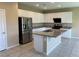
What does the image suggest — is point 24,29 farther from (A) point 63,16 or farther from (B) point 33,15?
(A) point 63,16

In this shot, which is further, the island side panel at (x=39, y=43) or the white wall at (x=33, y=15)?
the white wall at (x=33, y=15)

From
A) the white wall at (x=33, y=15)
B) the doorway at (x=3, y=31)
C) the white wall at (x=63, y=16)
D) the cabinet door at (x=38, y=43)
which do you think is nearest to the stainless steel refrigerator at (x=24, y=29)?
the white wall at (x=33, y=15)

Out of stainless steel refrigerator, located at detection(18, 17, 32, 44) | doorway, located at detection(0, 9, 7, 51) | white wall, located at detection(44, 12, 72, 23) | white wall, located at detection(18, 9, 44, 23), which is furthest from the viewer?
white wall, located at detection(44, 12, 72, 23)

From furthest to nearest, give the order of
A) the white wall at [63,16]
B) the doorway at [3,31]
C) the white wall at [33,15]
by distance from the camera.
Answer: the white wall at [63,16] < the white wall at [33,15] < the doorway at [3,31]

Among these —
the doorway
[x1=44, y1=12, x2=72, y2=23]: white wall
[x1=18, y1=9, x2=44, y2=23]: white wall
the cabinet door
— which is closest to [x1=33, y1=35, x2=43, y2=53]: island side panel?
the cabinet door

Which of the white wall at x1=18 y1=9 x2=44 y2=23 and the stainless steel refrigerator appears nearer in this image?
the stainless steel refrigerator

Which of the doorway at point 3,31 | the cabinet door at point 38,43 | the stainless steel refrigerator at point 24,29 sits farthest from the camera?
the stainless steel refrigerator at point 24,29

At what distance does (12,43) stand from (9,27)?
0.90m

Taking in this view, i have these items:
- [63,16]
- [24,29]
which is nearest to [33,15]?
[24,29]

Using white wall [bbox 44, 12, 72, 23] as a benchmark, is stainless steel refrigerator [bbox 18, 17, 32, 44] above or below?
below

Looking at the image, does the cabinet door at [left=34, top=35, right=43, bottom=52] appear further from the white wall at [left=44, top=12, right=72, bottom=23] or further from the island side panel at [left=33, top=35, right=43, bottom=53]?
the white wall at [left=44, top=12, right=72, bottom=23]

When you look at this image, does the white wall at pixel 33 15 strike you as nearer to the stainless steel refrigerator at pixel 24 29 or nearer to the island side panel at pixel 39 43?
the stainless steel refrigerator at pixel 24 29

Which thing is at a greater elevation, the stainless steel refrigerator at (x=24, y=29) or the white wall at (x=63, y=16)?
the white wall at (x=63, y=16)

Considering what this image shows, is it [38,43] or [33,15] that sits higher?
[33,15]
